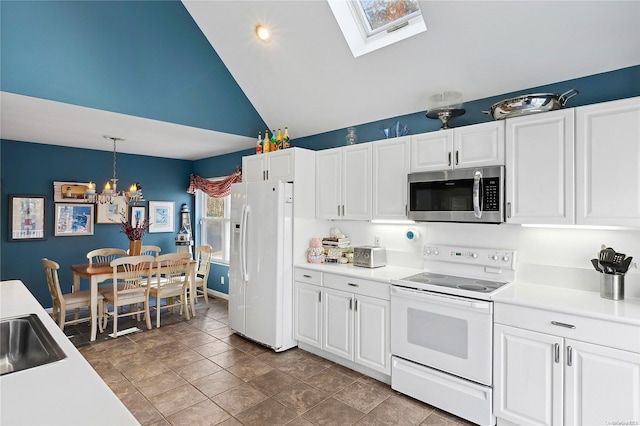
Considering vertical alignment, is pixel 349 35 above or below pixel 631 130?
above

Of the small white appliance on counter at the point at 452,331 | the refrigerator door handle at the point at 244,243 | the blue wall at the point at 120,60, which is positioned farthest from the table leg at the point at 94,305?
the small white appliance on counter at the point at 452,331

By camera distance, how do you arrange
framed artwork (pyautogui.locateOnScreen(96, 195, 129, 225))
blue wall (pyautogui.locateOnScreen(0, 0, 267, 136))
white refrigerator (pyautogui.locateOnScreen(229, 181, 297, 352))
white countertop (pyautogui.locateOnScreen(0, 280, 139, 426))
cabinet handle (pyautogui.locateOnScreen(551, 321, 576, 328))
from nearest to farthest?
white countertop (pyautogui.locateOnScreen(0, 280, 139, 426)) < cabinet handle (pyautogui.locateOnScreen(551, 321, 576, 328)) < blue wall (pyautogui.locateOnScreen(0, 0, 267, 136)) < white refrigerator (pyautogui.locateOnScreen(229, 181, 297, 352)) < framed artwork (pyautogui.locateOnScreen(96, 195, 129, 225))

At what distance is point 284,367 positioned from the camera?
3.41 m

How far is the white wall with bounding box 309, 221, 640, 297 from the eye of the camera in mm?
2449

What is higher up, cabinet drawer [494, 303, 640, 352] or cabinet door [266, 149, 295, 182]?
cabinet door [266, 149, 295, 182]

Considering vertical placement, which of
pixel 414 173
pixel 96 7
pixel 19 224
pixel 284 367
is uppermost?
pixel 96 7

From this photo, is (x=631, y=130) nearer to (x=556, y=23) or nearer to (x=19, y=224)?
(x=556, y=23)

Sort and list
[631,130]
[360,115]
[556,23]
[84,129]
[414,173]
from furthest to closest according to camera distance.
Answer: [84,129], [360,115], [414,173], [556,23], [631,130]

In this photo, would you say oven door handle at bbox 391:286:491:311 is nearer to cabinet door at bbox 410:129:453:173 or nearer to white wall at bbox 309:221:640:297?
white wall at bbox 309:221:640:297

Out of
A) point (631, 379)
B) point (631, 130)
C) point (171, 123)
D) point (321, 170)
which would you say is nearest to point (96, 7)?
point (171, 123)

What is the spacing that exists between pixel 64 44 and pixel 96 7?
1.42ft

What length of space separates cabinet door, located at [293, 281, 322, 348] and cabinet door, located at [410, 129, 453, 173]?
153 centimetres

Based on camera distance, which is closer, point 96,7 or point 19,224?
point 96,7

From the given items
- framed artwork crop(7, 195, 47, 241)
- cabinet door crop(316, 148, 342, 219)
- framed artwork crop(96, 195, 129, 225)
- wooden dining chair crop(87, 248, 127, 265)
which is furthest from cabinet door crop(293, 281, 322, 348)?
framed artwork crop(7, 195, 47, 241)
